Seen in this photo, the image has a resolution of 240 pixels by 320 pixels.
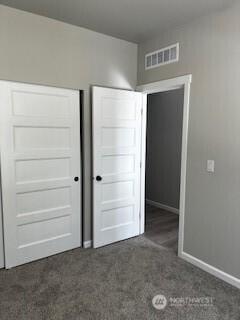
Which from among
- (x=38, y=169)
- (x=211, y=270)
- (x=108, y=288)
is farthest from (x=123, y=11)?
(x=211, y=270)

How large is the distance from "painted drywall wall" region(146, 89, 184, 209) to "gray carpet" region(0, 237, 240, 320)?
179cm

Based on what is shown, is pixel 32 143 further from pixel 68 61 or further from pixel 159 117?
pixel 159 117

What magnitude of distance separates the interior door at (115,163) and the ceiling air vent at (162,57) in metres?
0.42

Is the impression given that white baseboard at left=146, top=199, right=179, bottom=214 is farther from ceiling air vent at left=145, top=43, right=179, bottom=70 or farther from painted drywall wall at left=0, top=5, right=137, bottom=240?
ceiling air vent at left=145, top=43, right=179, bottom=70

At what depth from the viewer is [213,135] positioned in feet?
8.10

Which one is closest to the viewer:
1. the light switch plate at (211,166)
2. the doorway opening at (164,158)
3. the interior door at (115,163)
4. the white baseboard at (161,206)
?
the light switch plate at (211,166)

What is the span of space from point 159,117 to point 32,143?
9.26ft

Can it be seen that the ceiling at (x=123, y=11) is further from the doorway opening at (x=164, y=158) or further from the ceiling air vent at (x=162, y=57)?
the doorway opening at (x=164, y=158)

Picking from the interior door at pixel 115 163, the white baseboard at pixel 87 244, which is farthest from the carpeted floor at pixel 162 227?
the white baseboard at pixel 87 244

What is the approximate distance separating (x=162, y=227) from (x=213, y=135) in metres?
1.93

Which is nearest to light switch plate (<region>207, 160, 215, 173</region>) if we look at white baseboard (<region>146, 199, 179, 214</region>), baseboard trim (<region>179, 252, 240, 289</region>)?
baseboard trim (<region>179, 252, 240, 289</region>)

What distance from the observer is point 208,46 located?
246 centimetres

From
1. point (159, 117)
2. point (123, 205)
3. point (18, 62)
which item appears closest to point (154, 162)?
point (159, 117)

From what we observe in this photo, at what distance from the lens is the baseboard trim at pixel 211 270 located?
2353 mm
